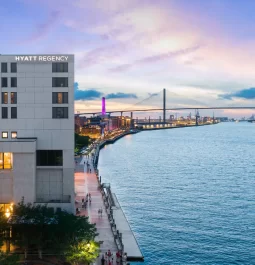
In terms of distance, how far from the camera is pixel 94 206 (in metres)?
42.9

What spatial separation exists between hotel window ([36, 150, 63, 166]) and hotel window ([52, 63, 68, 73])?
643cm

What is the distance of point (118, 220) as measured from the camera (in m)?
40.0

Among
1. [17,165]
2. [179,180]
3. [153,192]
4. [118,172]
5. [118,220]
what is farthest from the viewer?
[118,172]

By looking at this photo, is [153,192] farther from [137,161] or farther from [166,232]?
[137,161]

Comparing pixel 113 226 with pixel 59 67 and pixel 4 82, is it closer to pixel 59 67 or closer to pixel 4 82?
pixel 59 67

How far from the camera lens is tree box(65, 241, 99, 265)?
2510cm

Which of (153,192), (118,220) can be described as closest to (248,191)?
(153,192)

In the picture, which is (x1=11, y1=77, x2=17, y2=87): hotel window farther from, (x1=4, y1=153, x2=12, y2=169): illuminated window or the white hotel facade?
(x1=4, y1=153, x2=12, y2=169): illuminated window

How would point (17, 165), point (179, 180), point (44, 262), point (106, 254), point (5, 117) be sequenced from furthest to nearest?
point (179, 180) < point (5, 117) < point (17, 165) < point (106, 254) < point (44, 262)

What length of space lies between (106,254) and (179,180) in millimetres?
43620

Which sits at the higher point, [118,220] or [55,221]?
[55,221]

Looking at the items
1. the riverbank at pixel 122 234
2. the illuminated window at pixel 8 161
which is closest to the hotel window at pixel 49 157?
the illuminated window at pixel 8 161

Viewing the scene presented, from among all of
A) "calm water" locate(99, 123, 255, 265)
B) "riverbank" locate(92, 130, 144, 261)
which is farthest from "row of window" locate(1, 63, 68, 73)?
"calm water" locate(99, 123, 255, 265)

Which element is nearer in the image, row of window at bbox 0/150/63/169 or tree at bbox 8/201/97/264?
tree at bbox 8/201/97/264
